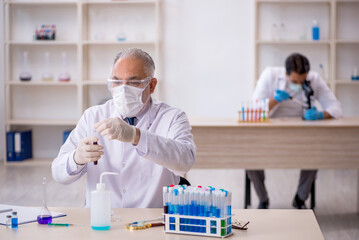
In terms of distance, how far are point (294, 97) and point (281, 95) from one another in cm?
22

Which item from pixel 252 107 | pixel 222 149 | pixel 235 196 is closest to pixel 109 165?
pixel 222 149

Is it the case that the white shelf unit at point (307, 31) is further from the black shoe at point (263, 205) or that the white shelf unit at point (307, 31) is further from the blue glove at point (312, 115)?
the black shoe at point (263, 205)

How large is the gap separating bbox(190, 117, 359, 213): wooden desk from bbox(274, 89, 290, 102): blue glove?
575 mm

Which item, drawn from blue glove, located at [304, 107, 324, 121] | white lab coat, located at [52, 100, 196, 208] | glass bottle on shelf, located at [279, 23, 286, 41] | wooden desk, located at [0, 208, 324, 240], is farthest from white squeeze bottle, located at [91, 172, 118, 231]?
glass bottle on shelf, located at [279, 23, 286, 41]

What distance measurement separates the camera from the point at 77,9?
606 centimetres

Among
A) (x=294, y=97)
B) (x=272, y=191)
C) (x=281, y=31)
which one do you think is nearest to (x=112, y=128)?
(x=294, y=97)

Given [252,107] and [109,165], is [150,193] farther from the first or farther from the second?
[252,107]

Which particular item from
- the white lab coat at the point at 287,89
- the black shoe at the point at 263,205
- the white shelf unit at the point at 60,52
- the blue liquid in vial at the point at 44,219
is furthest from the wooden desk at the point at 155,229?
the white shelf unit at the point at 60,52

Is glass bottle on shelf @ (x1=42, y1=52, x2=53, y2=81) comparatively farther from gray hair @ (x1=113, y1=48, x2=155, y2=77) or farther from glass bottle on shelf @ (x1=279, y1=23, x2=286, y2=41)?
gray hair @ (x1=113, y1=48, x2=155, y2=77)

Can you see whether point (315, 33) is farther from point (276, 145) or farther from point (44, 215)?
point (44, 215)

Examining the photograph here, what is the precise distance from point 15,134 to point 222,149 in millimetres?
3166

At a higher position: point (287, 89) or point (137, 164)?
point (287, 89)

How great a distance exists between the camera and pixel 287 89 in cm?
432

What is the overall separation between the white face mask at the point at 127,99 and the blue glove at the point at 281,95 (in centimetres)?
231
